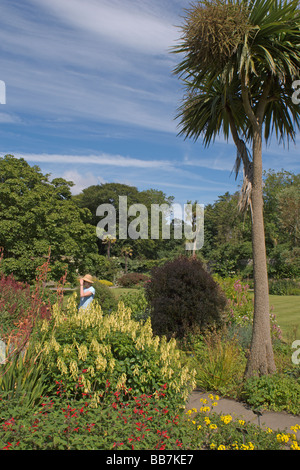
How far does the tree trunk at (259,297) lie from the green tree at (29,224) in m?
11.9

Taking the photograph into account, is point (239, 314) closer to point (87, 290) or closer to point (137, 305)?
Answer: point (137, 305)

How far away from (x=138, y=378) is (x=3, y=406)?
4.32 feet

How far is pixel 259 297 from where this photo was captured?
17.4ft

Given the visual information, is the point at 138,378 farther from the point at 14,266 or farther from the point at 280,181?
the point at 280,181

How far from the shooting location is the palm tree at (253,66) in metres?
5.05

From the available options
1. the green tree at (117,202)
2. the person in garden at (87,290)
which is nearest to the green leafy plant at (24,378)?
the person in garden at (87,290)

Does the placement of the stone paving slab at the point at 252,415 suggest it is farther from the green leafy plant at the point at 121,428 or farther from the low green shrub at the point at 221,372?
the green leafy plant at the point at 121,428

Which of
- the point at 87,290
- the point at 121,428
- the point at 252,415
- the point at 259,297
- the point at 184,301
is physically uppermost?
the point at 259,297

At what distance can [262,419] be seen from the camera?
4090 millimetres

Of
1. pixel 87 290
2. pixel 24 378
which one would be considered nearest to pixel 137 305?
pixel 87 290

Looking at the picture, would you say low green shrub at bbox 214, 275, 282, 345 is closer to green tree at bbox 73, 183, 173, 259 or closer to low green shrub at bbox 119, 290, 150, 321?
low green shrub at bbox 119, 290, 150, 321

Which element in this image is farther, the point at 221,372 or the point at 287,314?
the point at 287,314

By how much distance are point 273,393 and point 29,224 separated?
48.0 ft
